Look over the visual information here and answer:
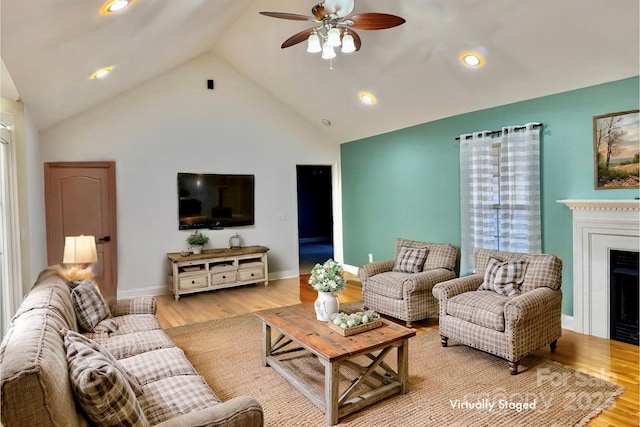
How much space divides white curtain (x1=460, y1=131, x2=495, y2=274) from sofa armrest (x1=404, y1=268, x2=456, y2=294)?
492 mm

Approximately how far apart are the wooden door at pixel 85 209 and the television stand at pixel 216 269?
2.71 feet

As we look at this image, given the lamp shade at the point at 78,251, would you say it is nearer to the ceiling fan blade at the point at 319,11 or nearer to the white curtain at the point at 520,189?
the ceiling fan blade at the point at 319,11

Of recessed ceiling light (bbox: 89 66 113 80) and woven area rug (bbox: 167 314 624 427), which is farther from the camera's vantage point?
recessed ceiling light (bbox: 89 66 113 80)

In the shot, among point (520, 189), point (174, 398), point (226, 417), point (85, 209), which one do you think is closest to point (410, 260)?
point (520, 189)

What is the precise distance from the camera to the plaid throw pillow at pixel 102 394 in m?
1.42

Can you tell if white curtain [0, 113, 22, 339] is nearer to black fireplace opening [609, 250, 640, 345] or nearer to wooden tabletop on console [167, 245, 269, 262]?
wooden tabletop on console [167, 245, 269, 262]

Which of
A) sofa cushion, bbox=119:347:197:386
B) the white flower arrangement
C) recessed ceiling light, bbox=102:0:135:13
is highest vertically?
recessed ceiling light, bbox=102:0:135:13

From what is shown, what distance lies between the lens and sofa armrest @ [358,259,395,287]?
15.2 ft

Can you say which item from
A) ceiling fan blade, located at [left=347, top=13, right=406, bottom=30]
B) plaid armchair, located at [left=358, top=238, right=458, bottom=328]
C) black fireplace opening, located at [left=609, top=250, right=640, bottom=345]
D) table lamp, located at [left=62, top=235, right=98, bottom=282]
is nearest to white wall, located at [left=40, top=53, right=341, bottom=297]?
table lamp, located at [left=62, top=235, right=98, bottom=282]

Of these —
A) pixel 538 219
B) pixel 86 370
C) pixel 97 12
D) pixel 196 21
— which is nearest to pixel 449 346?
pixel 538 219

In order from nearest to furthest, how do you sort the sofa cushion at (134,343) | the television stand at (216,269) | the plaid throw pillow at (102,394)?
the plaid throw pillow at (102,394)
the sofa cushion at (134,343)
the television stand at (216,269)

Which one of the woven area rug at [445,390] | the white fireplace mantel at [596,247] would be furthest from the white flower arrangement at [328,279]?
the white fireplace mantel at [596,247]

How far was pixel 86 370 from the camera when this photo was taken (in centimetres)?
144

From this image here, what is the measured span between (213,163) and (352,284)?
2922 millimetres
